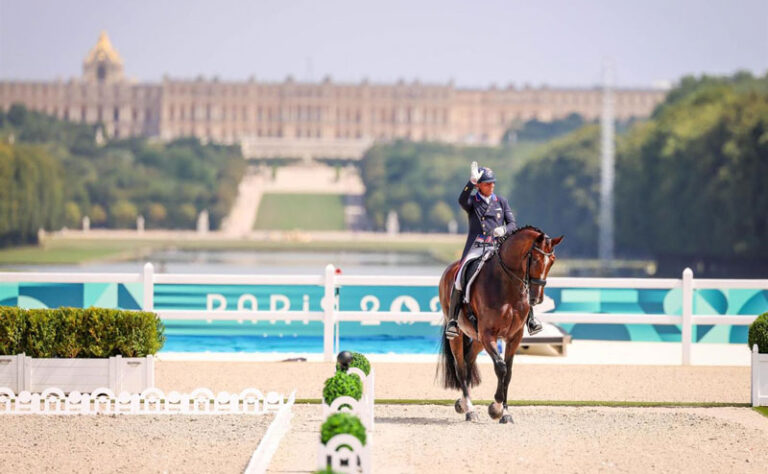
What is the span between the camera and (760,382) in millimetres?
12727

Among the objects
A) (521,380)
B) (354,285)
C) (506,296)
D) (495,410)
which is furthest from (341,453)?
(354,285)

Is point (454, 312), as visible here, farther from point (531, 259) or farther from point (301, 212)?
point (301, 212)

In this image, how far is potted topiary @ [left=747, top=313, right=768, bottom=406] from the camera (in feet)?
41.4

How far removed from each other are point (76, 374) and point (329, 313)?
Result: 4568mm

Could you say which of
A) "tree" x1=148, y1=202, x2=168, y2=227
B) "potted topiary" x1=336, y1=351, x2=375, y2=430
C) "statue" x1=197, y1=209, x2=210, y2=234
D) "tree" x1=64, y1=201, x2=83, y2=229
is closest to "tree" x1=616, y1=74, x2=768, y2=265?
"tree" x1=64, y1=201, x2=83, y2=229

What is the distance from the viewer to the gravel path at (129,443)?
927 cm

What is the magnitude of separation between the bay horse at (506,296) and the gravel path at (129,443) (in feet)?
5.94

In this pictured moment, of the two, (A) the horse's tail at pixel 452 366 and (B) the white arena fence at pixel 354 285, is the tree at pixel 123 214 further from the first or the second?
(A) the horse's tail at pixel 452 366

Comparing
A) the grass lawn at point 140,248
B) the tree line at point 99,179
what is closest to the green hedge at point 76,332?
the grass lawn at point 140,248

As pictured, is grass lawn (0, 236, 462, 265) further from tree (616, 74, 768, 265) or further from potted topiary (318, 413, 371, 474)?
potted topiary (318, 413, 371, 474)

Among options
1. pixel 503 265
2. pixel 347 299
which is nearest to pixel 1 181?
pixel 347 299

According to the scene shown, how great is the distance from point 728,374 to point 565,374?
1817mm

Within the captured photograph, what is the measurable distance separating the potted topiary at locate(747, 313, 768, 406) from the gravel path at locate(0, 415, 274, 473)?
14.4 feet

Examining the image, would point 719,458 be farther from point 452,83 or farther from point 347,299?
point 452,83
